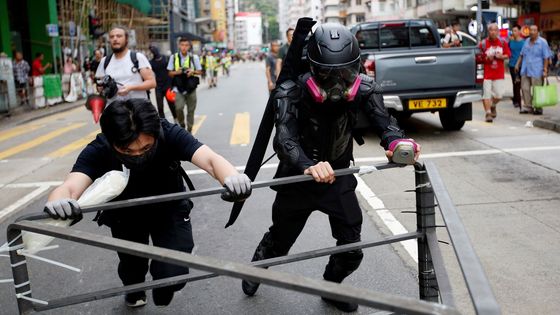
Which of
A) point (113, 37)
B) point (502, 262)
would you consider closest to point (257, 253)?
point (502, 262)

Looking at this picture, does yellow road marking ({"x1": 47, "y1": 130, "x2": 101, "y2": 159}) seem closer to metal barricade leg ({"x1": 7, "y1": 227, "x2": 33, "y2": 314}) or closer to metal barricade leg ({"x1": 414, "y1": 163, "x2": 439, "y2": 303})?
metal barricade leg ({"x1": 7, "y1": 227, "x2": 33, "y2": 314})

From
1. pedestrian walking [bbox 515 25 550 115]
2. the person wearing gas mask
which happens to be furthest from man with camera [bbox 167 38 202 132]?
the person wearing gas mask

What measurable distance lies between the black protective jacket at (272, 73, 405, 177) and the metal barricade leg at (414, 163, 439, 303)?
0.38 metres

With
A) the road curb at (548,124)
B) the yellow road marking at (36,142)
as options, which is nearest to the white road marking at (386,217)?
the road curb at (548,124)

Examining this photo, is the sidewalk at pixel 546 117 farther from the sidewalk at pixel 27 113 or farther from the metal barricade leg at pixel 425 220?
the sidewalk at pixel 27 113

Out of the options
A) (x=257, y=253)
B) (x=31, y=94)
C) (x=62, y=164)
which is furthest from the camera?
(x=31, y=94)

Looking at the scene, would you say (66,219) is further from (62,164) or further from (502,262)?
(62,164)

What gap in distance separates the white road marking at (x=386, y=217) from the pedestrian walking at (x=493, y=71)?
6.20 m

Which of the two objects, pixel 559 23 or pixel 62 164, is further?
pixel 559 23

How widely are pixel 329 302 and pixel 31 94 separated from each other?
18.8 meters

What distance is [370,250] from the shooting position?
484 cm

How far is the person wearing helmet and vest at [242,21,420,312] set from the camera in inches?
122

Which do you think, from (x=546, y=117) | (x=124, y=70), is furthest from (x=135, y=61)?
(x=546, y=117)

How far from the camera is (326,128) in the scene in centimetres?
334
